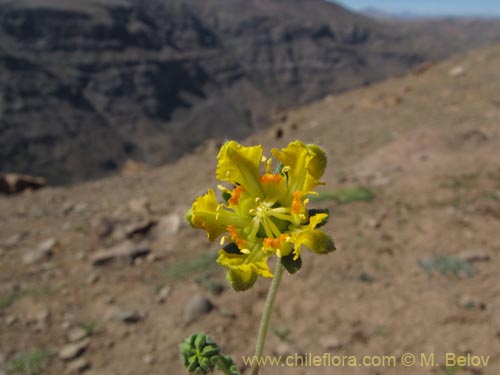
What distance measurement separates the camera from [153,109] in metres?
99.2

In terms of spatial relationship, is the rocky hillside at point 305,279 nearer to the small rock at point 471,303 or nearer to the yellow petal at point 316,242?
the small rock at point 471,303

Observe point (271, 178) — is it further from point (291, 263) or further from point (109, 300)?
point (109, 300)

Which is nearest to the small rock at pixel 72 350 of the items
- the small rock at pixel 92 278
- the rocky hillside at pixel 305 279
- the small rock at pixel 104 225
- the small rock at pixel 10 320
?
the rocky hillside at pixel 305 279

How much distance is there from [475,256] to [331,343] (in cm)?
204

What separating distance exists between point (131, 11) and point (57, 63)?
26.0m

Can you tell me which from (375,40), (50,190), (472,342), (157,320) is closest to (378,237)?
(472,342)

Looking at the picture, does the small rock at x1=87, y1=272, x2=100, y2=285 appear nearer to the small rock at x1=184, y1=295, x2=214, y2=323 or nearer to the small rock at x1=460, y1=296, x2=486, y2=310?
the small rock at x1=184, y1=295, x2=214, y2=323

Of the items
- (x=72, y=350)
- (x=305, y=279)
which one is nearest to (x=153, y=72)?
(x=305, y=279)

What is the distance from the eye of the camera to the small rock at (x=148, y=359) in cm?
473

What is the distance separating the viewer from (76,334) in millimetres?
5285

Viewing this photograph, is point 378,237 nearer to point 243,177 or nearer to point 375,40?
point 243,177

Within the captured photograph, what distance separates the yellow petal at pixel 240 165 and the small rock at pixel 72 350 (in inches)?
128

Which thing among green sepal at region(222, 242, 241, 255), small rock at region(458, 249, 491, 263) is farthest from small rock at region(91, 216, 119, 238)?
green sepal at region(222, 242, 241, 255)

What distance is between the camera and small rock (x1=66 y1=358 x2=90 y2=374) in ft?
15.7
